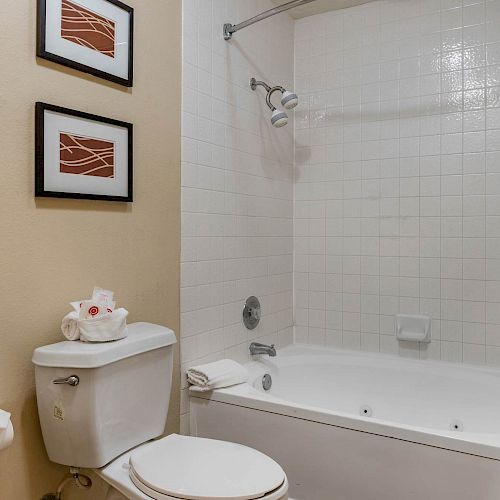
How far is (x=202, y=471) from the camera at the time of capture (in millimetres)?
1389

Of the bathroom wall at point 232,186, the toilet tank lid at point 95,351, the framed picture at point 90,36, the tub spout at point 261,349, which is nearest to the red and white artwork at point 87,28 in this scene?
the framed picture at point 90,36

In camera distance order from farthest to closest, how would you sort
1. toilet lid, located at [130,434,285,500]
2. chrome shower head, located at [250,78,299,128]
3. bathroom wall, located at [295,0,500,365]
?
bathroom wall, located at [295,0,500,365] → chrome shower head, located at [250,78,299,128] → toilet lid, located at [130,434,285,500]

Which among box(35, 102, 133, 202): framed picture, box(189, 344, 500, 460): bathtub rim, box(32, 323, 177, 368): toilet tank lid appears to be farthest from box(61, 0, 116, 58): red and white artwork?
box(189, 344, 500, 460): bathtub rim

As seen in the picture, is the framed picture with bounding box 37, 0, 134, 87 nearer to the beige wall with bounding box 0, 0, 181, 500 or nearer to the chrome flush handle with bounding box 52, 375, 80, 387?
the beige wall with bounding box 0, 0, 181, 500

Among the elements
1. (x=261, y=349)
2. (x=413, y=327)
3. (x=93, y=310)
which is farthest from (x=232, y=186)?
(x=413, y=327)

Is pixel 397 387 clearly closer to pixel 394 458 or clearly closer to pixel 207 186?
pixel 394 458

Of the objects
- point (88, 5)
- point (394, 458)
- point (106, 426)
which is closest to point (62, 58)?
point (88, 5)

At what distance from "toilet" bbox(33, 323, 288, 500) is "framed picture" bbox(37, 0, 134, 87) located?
2.96 ft

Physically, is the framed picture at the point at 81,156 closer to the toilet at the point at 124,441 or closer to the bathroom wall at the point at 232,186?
the bathroom wall at the point at 232,186

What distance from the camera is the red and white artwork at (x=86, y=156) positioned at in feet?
5.16

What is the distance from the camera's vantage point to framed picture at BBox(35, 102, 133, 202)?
4.96 ft

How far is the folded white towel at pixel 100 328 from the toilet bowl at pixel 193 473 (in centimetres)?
36

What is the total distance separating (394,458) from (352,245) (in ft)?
4.43

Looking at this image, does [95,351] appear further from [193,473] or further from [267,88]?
[267,88]
